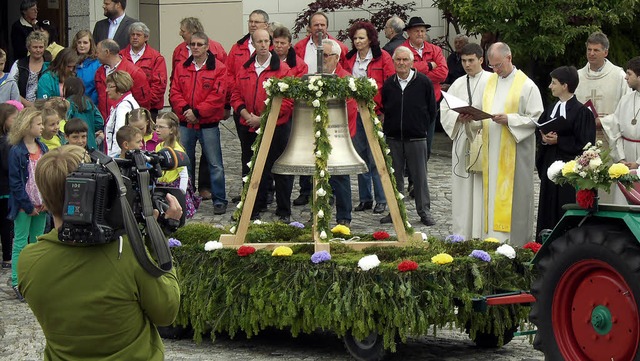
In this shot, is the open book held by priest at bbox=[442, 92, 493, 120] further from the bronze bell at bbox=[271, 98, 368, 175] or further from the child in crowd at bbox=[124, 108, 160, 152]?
the child in crowd at bbox=[124, 108, 160, 152]

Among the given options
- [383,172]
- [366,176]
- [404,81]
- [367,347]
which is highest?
[404,81]

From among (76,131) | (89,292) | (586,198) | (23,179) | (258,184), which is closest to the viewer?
(89,292)

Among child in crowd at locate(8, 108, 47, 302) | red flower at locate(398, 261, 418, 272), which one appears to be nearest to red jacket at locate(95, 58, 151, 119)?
child in crowd at locate(8, 108, 47, 302)

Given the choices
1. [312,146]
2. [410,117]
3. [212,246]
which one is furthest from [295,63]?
[212,246]

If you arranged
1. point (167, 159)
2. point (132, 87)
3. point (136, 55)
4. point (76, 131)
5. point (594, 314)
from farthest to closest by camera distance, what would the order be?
point (136, 55) < point (132, 87) < point (76, 131) < point (594, 314) < point (167, 159)

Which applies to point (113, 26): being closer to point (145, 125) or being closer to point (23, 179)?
point (145, 125)

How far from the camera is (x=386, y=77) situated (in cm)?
1477

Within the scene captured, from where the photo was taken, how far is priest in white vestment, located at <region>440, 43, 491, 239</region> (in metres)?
12.1

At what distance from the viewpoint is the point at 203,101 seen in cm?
1454

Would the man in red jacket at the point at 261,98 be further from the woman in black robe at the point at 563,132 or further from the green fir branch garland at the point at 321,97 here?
the green fir branch garland at the point at 321,97

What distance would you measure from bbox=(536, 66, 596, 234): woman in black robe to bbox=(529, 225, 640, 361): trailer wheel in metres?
3.56

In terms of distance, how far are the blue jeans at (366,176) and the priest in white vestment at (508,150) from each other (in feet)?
8.59

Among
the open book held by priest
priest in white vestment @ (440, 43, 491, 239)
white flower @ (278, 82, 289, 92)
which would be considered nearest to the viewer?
white flower @ (278, 82, 289, 92)

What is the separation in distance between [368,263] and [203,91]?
6.50 metres
